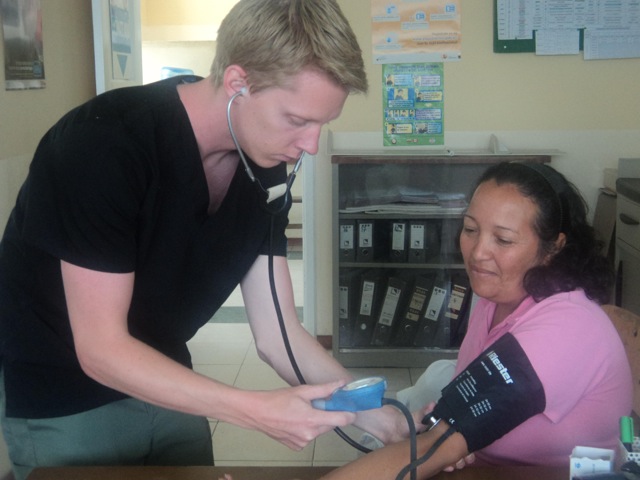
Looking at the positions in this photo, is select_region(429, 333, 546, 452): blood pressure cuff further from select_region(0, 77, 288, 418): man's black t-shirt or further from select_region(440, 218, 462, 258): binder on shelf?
select_region(440, 218, 462, 258): binder on shelf

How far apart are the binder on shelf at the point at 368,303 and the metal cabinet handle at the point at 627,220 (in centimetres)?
108

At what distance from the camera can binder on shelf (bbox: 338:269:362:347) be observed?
3539mm

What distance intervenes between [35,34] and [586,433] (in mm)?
2005

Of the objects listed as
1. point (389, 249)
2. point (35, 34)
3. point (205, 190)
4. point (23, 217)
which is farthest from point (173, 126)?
point (389, 249)

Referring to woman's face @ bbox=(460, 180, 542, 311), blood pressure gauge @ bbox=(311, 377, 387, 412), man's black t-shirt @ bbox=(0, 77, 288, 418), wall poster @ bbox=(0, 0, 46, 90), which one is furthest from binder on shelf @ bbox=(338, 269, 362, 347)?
blood pressure gauge @ bbox=(311, 377, 387, 412)

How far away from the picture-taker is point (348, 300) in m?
3.55

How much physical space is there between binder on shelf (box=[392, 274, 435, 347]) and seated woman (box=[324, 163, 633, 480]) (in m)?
1.91

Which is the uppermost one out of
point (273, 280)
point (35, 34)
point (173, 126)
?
point (35, 34)

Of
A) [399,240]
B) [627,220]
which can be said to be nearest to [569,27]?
[627,220]

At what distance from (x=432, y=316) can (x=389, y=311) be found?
0.65ft

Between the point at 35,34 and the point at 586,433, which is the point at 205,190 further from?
the point at 35,34

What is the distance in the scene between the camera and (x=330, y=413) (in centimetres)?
102

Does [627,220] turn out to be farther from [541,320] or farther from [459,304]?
[541,320]

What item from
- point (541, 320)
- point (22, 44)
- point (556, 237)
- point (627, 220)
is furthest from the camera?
point (627, 220)
